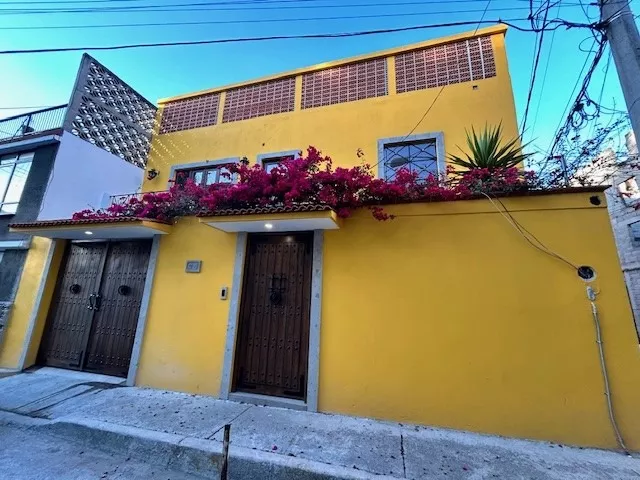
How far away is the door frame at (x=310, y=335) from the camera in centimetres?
470

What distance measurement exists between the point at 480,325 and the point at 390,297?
1361mm

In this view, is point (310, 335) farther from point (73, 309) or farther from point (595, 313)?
point (73, 309)

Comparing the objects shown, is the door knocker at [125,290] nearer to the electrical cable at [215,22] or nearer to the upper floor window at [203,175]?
the upper floor window at [203,175]

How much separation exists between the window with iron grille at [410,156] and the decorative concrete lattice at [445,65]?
1.62 meters

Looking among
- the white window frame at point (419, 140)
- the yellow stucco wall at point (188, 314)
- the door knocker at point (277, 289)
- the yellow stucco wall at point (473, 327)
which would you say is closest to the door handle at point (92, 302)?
the yellow stucco wall at point (188, 314)

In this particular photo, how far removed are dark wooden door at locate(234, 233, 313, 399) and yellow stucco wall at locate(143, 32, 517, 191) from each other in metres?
3.58

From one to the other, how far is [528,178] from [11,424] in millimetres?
8824

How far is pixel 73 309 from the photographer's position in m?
6.69

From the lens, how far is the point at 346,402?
4531 mm

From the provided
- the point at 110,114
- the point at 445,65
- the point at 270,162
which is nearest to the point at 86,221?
the point at 270,162

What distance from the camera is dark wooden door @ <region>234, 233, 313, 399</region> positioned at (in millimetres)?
5016

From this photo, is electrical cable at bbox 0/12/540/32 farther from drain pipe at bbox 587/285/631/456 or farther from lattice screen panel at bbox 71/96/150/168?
drain pipe at bbox 587/285/631/456

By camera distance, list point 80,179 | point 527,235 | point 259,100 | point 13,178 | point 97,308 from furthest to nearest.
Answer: point 259,100, point 80,179, point 13,178, point 97,308, point 527,235

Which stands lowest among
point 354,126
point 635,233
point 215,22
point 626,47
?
point 635,233
